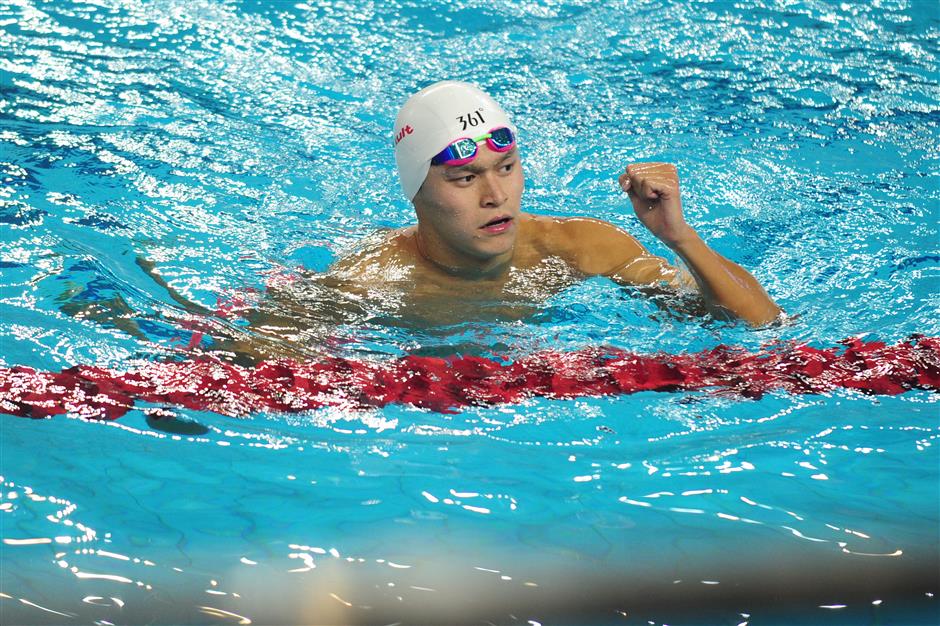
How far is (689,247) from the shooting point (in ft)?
10.9

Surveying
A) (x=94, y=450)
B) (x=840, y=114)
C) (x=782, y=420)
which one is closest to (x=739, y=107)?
(x=840, y=114)

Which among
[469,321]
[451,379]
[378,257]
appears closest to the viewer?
[451,379]

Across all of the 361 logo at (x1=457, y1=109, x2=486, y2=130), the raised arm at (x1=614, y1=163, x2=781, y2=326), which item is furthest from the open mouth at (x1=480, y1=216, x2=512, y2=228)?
the raised arm at (x1=614, y1=163, x2=781, y2=326)

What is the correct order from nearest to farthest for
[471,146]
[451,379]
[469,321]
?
[451,379]
[471,146]
[469,321]

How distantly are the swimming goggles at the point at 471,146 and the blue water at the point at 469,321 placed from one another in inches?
24.7

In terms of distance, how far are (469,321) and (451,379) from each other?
1.88 ft

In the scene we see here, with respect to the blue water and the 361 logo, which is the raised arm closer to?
the blue water

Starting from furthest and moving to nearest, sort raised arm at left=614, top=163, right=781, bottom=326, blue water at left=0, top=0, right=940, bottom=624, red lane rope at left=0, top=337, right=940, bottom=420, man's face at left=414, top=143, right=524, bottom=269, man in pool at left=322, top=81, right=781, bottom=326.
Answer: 1. man's face at left=414, top=143, right=524, bottom=269
2. man in pool at left=322, top=81, right=781, bottom=326
3. raised arm at left=614, top=163, right=781, bottom=326
4. red lane rope at left=0, top=337, right=940, bottom=420
5. blue water at left=0, top=0, right=940, bottom=624

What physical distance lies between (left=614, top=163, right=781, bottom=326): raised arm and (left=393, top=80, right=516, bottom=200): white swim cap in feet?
1.95

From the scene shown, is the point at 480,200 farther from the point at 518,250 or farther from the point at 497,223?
the point at 518,250

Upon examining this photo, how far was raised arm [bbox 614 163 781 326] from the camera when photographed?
325 centimetres

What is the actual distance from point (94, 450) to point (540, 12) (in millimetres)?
5882

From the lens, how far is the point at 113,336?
11.4 ft

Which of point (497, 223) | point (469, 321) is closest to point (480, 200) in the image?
point (497, 223)
